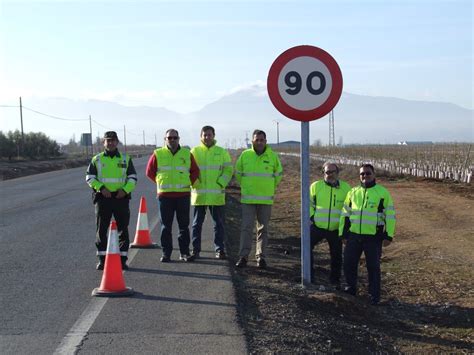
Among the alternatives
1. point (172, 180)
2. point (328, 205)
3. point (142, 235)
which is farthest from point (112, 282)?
point (142, 235)

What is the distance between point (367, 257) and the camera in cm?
754

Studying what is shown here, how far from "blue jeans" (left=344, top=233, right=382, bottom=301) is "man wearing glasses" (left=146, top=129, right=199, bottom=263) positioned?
2.37m

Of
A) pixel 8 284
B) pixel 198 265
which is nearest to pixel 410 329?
pixel 198 265

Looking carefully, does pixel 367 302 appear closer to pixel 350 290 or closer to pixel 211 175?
pixel 350 290

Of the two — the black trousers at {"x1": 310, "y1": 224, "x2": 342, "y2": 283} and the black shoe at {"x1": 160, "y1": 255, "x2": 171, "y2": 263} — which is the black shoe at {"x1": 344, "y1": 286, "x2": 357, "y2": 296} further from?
the black shoe at {"x1": 160, "y1": 255, "x2": 171, "y2": 263}

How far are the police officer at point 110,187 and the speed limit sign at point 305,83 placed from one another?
2.66 meters

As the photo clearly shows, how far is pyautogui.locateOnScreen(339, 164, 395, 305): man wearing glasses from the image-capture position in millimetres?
7305

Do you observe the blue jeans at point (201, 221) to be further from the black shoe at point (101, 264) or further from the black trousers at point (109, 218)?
the black shoe at point (101, 264)

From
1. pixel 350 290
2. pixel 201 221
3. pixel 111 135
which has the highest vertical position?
pixel 111 135

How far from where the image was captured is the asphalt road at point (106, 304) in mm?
5220

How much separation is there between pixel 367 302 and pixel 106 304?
3135 millimetres

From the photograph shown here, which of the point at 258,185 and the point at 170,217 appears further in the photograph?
the point at 170,217

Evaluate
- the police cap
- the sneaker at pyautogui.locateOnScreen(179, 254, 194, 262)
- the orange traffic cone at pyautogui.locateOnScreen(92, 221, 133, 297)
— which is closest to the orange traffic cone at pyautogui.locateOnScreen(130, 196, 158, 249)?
the sneaker at pyautogui.locateOnScreen(179, 254, 194, 262)

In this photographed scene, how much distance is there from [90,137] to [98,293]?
69333mm
